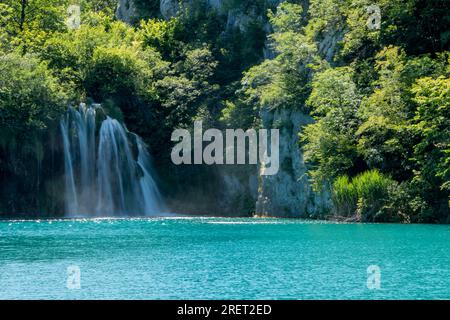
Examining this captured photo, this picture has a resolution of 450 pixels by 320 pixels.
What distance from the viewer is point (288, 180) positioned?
48562mm

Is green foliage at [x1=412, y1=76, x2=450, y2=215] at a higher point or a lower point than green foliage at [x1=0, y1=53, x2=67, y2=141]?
lower

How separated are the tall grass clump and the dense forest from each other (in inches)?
2.1

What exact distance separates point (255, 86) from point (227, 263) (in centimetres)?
3303

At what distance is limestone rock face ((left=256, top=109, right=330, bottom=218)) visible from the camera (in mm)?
47125

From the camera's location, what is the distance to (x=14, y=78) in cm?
4991

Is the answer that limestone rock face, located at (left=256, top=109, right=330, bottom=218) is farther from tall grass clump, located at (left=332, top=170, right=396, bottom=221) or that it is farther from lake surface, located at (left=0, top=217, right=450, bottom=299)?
lake surface, located at (left=0, top=217, right=450, bottom=299)

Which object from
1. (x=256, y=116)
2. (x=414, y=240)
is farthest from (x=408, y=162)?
(x=256, y=116)

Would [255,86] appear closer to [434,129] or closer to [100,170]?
[100,170]

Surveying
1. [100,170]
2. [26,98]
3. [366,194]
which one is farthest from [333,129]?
[26,98]

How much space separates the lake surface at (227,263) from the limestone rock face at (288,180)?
11722 mm

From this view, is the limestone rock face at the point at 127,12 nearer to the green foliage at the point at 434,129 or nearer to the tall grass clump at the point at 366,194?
the tall grass clump at the point at 366,194

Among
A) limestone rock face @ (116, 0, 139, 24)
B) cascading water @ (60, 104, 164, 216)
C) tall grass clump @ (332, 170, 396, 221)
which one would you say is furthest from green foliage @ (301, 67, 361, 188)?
limestone rock face @ (116, 0, 139, 24)
